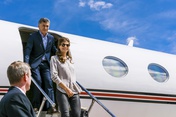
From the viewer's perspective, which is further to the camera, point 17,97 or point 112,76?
point 112,76

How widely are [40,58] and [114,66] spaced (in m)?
2.04

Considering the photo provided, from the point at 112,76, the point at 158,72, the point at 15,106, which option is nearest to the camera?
the point at 15,106

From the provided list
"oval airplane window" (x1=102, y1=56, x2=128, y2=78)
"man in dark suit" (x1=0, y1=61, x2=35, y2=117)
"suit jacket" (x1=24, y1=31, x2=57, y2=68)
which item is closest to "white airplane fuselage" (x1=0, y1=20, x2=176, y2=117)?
"oval airplane window" (x1=102, y1=56, x2=128, y2=78)

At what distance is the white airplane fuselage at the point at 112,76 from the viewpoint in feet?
20.0

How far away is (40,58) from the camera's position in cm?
596

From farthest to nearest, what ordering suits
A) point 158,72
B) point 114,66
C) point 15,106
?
point 158,72
point 114,66
point 15,106

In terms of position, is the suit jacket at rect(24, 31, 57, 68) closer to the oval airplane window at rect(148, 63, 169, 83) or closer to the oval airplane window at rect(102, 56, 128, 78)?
the oval airplane window at rect(102, 56, 128, 78)

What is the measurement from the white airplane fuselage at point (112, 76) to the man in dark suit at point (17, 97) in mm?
3148

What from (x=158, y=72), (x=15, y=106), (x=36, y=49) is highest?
(x=36, y=49)

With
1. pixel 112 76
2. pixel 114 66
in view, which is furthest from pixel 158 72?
pixel 112 76

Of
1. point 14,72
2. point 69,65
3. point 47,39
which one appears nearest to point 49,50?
point 47,39

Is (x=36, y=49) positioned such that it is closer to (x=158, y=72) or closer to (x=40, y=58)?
(x=40, y=58)

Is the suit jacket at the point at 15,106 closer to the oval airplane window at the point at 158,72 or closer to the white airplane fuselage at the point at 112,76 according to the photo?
the white airplane fuselage at the point at 112,76

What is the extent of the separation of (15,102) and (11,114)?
9cm
